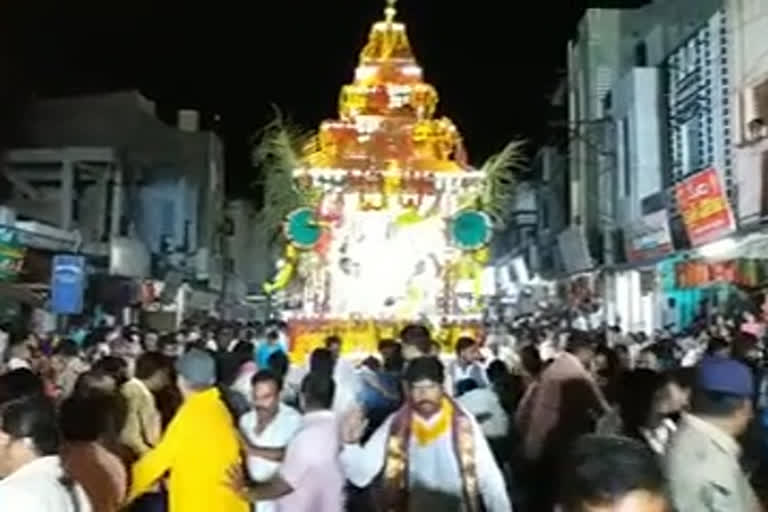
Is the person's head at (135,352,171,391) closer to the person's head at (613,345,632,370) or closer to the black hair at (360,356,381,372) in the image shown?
the black hair at (360,356,381,372)

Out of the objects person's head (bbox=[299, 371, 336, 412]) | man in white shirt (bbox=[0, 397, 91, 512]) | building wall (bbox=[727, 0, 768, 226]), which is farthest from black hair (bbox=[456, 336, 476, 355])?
building wall (bbox=[727, 0, 768, 226])

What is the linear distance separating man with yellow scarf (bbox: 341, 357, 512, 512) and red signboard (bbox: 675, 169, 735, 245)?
19.3m

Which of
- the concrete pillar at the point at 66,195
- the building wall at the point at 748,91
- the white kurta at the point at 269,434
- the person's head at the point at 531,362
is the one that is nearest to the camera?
the white kurta at the point at 269,434

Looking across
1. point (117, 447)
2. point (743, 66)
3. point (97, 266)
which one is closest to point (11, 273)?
point (97, 266)

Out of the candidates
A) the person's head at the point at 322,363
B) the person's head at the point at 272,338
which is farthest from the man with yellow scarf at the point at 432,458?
the person's head at the point at 272,338

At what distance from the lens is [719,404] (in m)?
5.32

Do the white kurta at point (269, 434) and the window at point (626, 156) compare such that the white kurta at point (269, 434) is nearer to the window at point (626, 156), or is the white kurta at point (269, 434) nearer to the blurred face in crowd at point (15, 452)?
the blurred face in crowd at point (15, 452)

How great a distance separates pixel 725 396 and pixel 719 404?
Answer: 4 cm

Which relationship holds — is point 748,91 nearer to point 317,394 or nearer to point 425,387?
point 317,394

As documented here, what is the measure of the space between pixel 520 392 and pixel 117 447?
5.35 meters

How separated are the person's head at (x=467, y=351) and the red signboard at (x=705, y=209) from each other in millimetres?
12786

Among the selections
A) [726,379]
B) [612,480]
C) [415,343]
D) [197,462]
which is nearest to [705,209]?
[415,343]

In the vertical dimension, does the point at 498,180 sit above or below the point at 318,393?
above

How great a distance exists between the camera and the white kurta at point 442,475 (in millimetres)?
6816
